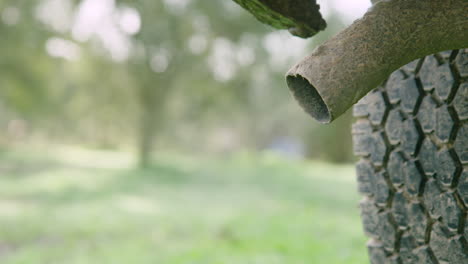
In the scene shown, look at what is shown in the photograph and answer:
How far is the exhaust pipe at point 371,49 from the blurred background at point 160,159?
267cm

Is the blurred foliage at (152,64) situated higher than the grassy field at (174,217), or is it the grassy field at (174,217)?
the blurred foliage at (152,64)

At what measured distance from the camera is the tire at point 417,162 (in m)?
1.21

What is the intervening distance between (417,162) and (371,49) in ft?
1.70

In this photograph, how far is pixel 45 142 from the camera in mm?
25891

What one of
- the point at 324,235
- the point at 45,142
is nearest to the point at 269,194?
the point at 324,235

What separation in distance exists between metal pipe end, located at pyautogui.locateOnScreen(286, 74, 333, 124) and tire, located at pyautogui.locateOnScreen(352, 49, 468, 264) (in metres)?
0.45

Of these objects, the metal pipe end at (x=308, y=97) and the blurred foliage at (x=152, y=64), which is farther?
the blurred foliage at (x=152, y=64)

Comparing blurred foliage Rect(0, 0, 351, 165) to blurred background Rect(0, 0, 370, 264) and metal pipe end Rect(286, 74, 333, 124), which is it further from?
metal pipe end Rect(286, 74, 333, 124)

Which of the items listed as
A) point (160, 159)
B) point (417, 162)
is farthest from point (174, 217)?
point (160, 159)

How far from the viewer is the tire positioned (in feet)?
3.97

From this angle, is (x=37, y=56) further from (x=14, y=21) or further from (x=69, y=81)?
(x=69, y=81)

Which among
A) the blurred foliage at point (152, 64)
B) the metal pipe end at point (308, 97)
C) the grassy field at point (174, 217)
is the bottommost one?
the grassy field at point (174, 217)

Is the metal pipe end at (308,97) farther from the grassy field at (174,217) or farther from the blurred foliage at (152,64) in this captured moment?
the blurred foliage at (152,64)

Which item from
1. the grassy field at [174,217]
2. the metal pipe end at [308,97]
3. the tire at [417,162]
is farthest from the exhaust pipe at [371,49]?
the grassy field at [174,217]
